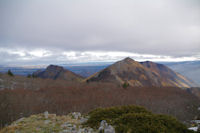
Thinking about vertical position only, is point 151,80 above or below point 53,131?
below

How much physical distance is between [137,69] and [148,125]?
145602 millimetres

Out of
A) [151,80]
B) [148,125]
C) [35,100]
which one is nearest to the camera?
[148,125]

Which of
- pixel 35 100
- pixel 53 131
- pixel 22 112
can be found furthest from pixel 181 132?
pixel 35 100

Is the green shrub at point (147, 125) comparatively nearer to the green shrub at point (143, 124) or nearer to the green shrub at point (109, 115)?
the green shrub at point (143, 124)

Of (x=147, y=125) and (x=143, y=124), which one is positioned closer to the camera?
(x=147, y=125)

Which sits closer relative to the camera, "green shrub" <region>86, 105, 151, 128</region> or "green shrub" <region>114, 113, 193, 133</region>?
"green shrub" <region>114, 113, 193, 133</region>

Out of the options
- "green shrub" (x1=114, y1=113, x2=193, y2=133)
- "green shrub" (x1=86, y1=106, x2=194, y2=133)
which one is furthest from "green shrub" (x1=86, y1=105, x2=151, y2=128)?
"green shrub" (x1=114, y1=113, x2=193, y2=133)

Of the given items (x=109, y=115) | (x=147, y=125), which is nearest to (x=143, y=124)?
(x=147, y=125)

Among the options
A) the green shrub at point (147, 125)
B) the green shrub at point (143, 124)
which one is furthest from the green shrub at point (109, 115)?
the green shrub at point (147, 125)

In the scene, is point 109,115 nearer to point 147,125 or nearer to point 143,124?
point 143,124

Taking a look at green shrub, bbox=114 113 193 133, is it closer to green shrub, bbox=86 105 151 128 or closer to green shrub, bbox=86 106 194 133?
green shrub, bbox=86 106 194 133

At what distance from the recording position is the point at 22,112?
20.6 metres

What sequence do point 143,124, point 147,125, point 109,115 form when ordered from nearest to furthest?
point 147,125, point 143,124, point 109,115

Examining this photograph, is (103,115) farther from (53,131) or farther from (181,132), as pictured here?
(181,132)
